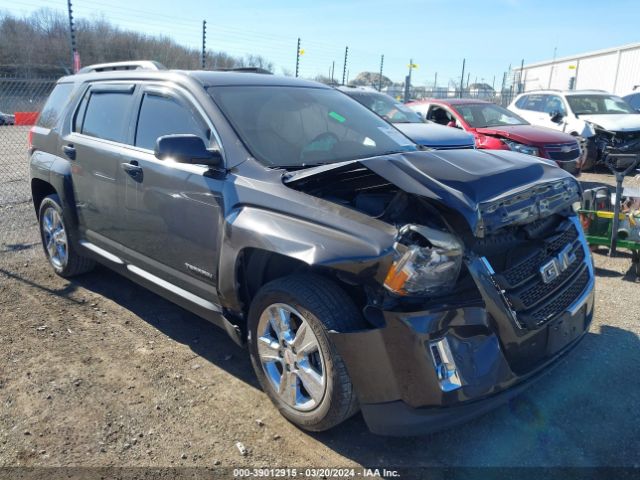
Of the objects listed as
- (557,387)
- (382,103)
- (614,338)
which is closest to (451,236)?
(557,387)

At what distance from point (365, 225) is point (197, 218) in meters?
1.24

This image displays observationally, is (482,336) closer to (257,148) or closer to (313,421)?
(313,421)

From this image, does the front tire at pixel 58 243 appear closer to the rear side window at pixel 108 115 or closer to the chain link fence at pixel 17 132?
the rear side window at pixel 108 115

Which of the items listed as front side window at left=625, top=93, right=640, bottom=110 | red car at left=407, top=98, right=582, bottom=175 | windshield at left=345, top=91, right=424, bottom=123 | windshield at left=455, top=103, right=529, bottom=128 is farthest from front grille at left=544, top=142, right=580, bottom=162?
front side window at left=625, top=93, right=640, bottom=110

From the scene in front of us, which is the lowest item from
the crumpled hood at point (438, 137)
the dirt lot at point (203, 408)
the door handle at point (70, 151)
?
the dirt lot at point (203, 408)

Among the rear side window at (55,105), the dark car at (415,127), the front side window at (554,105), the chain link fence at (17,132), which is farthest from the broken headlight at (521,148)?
the chain link fence at (17,132)

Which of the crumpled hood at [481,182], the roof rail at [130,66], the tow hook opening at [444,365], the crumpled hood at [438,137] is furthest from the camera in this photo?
the crumpled hood at [438,137]

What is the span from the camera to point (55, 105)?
16.6 ft

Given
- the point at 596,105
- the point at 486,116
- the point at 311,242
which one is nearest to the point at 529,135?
the point at 486,116

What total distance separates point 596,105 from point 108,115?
11327mm

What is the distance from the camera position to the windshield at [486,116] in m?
9.70

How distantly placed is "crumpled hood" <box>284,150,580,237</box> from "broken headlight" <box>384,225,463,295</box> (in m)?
0.14

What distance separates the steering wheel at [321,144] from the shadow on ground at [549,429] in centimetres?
147

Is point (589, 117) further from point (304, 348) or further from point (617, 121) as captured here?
point (304, 348)
